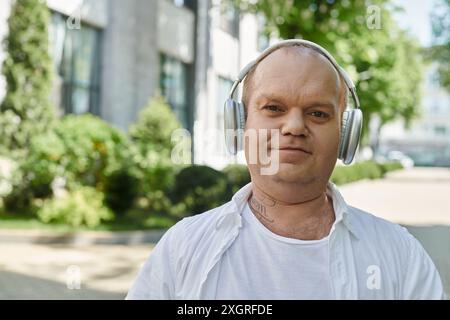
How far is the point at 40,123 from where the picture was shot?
10328 mm

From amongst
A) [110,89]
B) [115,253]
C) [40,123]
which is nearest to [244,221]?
[115,253]

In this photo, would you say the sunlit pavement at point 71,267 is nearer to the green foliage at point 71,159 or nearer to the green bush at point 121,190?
the green foliage at point 71,159

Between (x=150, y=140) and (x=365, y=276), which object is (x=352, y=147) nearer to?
(x=365, y=276)

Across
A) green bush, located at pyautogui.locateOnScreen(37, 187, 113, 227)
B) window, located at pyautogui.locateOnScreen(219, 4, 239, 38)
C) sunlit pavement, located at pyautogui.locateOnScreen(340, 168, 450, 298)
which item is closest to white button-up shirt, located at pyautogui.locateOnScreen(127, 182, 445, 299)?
sunlit pavement, located at pyautogui.locateOnScreen(340, 168, 450, 298)

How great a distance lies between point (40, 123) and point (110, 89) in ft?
10.9

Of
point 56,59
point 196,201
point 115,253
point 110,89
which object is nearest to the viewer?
point 115,253

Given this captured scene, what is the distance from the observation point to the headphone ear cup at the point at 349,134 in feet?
4.10

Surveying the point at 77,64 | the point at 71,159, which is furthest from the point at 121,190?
A: the point at 77,64

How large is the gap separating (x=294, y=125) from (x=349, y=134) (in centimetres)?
22

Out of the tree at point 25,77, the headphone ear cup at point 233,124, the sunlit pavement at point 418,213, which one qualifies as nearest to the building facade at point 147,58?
the tree at point 25,77

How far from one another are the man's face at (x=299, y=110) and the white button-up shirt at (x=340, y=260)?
0.39ft

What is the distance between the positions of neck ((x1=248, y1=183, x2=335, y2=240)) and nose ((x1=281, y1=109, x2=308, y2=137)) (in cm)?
14

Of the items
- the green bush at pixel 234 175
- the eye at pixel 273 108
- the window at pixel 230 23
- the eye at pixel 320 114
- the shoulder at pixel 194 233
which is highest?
the window at pixel 230 23

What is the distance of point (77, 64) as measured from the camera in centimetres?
1257
